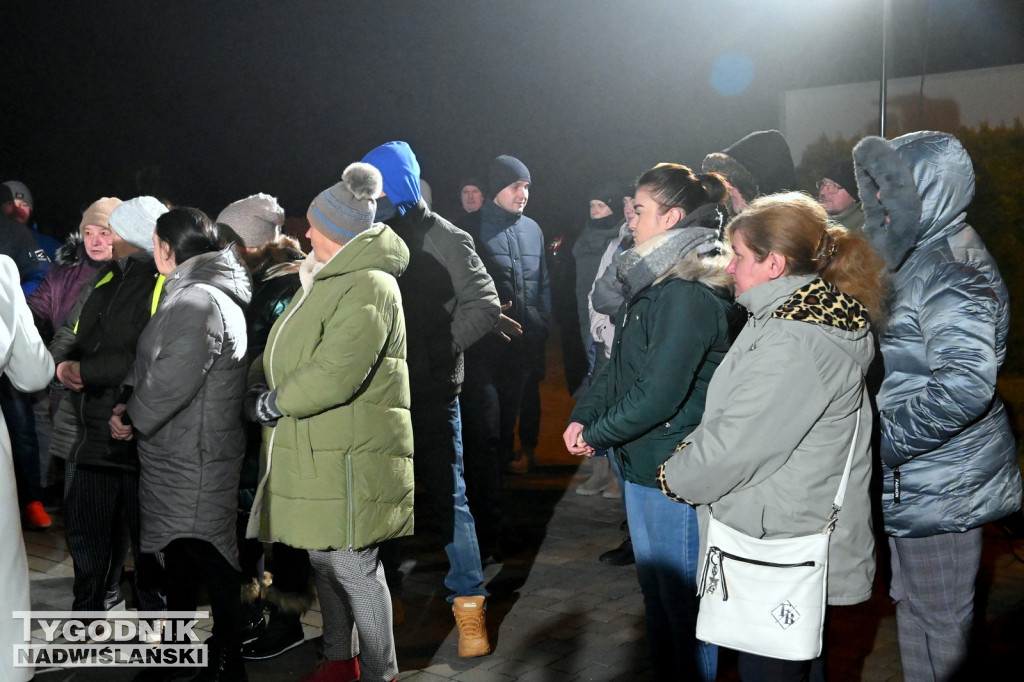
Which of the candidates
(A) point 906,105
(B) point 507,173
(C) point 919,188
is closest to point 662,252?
(C) point 919,188

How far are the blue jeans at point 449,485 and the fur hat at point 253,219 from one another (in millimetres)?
1100

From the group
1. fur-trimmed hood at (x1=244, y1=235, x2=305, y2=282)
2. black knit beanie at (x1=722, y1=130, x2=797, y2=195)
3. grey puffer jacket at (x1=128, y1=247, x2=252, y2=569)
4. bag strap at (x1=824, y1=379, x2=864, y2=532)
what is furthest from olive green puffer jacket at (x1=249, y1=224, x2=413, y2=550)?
black knit beanie at (x1=722, y1=130, x2=797, y2=195)

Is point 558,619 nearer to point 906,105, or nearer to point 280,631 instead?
point 280,631

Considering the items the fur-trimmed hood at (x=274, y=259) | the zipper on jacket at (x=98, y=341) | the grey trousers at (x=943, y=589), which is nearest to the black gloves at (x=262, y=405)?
the fur-trimmed hood at (x=274, y=259)

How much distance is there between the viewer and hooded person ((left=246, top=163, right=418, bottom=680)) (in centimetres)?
362

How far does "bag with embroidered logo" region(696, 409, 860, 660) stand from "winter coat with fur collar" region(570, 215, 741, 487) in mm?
612

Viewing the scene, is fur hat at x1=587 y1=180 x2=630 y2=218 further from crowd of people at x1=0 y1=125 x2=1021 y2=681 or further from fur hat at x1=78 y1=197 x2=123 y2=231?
fur hat at x1=78 y1=197 x2=123 y2=231

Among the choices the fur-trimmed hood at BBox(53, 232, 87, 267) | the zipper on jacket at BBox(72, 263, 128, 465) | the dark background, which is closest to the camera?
the zipper on jacket at BBox(72, 263, 128, 465)

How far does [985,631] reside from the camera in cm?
462

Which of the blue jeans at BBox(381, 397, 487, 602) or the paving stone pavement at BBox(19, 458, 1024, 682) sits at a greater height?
the blue jeans at BBox(381, 397, 487, 602)

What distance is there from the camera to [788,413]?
2691mm

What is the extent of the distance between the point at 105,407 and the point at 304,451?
1.34 meters

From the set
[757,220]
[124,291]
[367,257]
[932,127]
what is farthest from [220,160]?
[757,220]

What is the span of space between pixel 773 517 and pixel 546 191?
16.8 meters
